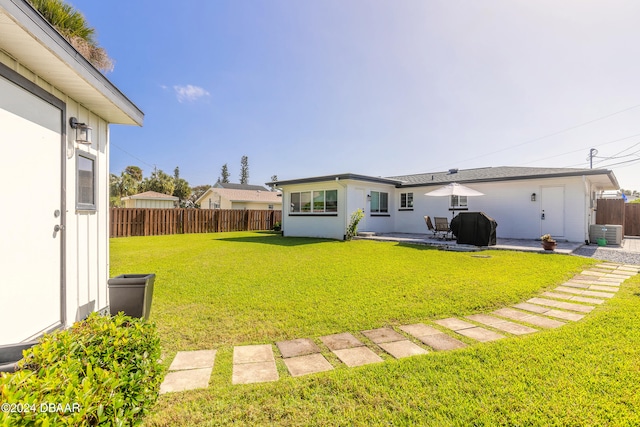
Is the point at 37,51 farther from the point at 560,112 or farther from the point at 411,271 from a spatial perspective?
the point at 560,112

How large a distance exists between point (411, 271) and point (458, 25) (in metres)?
8.58

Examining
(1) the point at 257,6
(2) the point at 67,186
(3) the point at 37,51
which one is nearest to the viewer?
(3) the point at 37,51

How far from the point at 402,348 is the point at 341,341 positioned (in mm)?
636

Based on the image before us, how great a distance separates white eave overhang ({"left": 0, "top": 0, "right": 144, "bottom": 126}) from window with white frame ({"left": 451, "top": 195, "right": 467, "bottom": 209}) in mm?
13312

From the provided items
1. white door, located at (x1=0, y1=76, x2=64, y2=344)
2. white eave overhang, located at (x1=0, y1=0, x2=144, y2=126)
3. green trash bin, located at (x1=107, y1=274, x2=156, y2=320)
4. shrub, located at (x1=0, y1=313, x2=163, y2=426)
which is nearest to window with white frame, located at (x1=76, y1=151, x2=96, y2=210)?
white door, located at (x1=0, y1=76, x2=64, y2=344)

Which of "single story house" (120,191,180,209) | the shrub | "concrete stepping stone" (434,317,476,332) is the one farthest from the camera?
"single story house" (120,191,180,209)

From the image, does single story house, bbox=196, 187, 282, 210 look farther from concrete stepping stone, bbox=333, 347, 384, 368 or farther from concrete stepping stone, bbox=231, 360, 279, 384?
concrete stepping stone, bbox=231, 360, 279, 384

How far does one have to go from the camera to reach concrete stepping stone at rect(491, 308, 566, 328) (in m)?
3.49

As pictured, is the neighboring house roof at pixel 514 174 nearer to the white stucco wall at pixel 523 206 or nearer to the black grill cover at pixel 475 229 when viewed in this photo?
the white stucco wall at pixel 523 206

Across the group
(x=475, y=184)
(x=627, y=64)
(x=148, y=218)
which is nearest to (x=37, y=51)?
(x=475, y=184)

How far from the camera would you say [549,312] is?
12.9 feet

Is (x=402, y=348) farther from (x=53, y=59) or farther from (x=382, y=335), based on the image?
(x=53, y=59)

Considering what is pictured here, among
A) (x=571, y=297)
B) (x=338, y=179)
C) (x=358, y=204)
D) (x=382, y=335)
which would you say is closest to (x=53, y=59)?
(x=382, y=335)

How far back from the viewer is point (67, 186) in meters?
2.97
